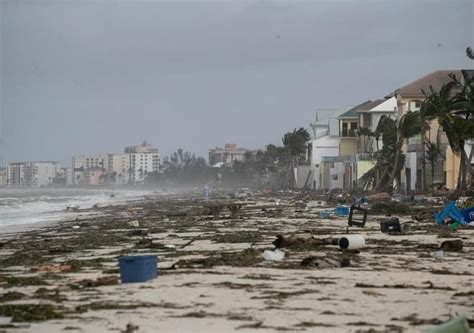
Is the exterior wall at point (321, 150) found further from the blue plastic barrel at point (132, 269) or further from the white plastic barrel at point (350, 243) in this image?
the blue plastic barrel at point (132, 269)

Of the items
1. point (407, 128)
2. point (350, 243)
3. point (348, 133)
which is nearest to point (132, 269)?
point (350, 243)

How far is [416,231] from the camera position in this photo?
2539 cm

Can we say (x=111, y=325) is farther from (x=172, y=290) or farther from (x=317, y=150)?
(x=317, y=150)

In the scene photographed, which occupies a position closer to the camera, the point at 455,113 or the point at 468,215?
the point at 468,215

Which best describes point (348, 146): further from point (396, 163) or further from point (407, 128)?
point (407, 128)

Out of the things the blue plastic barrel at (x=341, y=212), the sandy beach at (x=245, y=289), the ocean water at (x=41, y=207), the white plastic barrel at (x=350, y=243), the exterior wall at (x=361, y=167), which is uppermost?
the exterior wall at (x=361, y=167)

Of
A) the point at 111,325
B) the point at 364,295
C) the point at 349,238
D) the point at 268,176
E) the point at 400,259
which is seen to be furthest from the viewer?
the point at 268,176

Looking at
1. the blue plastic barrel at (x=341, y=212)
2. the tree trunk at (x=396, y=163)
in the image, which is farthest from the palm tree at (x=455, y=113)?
the blue plastic barrel at (x=341, y=212)

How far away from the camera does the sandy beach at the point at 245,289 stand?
33.7 feet

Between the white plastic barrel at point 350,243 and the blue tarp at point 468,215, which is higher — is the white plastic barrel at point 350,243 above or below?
below

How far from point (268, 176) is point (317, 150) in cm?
5566

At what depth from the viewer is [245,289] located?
12.9 m

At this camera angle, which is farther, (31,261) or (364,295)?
(31,261)

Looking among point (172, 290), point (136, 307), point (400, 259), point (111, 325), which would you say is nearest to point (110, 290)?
point (172, 290)
